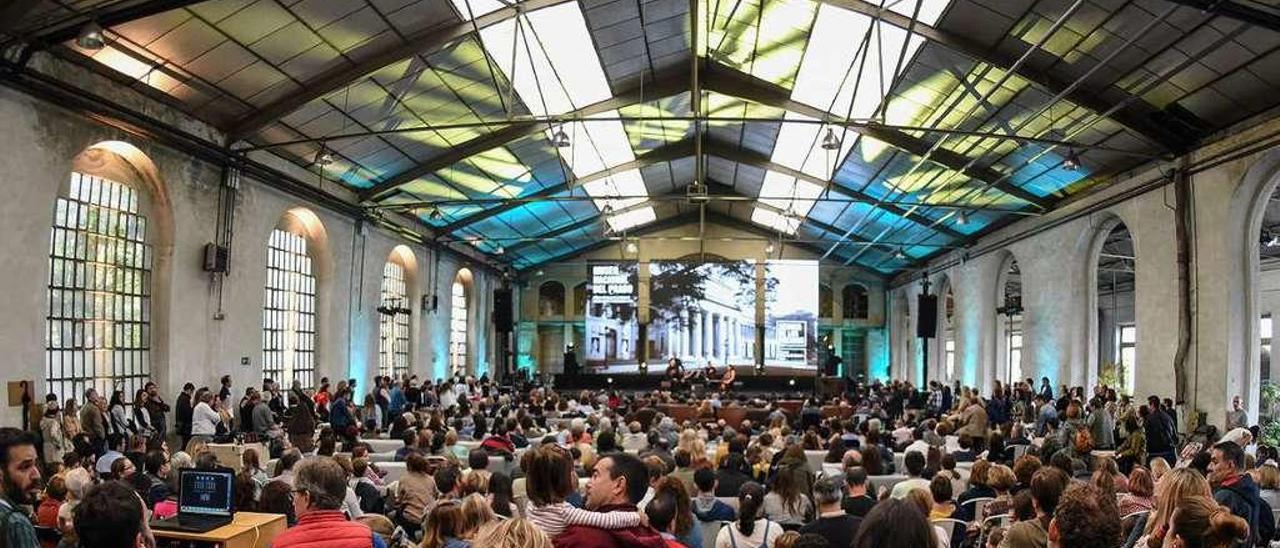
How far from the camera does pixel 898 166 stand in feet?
64.9

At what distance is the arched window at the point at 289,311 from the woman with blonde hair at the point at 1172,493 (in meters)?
14.5

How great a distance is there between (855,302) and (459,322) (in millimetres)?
14499

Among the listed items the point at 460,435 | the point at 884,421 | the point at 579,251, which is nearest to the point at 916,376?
the point at 579,251

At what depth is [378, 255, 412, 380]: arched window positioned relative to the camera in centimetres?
2220

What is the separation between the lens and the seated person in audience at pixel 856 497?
18.9 feet

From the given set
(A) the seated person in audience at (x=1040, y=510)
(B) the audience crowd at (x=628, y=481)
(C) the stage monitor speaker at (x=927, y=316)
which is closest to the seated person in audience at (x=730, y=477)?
(B) the audience crowd at (x=628, y=481)

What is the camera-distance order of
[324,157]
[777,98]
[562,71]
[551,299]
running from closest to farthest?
[324,157] < [562,71] < [777,98] < [551,299]

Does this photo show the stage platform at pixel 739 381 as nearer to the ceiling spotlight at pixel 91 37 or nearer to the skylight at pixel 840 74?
the skylight at pixel 840 74

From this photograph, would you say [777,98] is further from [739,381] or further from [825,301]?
[825,301]

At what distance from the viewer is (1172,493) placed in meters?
3.79

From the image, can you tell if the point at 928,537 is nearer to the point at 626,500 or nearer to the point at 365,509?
the point at 626,500

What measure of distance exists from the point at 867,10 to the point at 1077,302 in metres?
8.64

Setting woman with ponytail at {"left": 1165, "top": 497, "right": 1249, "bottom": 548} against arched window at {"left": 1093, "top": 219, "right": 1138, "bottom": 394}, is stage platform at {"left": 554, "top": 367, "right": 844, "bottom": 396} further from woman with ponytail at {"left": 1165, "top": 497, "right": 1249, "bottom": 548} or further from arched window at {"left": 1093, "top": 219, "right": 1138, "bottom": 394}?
woman with ponytail at {"left": 1165, "top": 497, "right": 1249, "bottom": 548}

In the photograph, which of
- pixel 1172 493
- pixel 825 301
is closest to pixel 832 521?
pixel 1172 493
